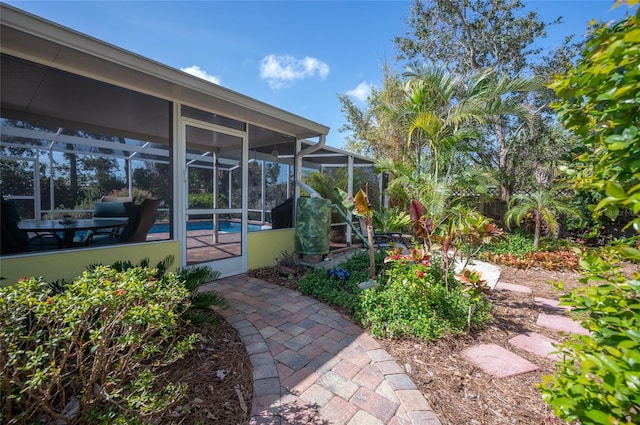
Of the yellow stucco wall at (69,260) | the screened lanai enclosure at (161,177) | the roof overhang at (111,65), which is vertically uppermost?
the roof overhang at (111,65)

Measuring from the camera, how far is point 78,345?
1545mm

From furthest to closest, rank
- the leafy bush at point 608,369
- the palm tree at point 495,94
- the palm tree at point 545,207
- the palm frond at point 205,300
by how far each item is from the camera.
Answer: the palm tree at point 545,207 < the palm tree at point 495,94 < the palm frond at point 205,300 < the leafy bush at point 608,369

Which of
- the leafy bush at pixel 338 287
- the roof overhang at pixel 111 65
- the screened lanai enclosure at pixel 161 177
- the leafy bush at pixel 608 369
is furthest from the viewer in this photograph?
the screened lanai enclosure at pixel 161 177

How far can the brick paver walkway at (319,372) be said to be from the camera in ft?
6.07

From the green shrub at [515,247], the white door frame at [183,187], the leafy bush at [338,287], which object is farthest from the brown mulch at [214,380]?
the green shrub at [515,247]

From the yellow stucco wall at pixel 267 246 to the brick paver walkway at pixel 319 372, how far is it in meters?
1.58

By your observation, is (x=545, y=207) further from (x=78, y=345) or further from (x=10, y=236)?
(x=10, y=236)

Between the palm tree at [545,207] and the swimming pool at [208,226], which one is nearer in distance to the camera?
the swimming pool at [208,226]

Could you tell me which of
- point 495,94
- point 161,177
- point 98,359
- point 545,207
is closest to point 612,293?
point 98,359

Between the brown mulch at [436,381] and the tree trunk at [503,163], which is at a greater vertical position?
the tree trunk at [503,163]

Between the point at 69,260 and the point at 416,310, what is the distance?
3.97 meters

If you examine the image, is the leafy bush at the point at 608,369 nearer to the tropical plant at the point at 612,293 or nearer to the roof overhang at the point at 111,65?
the tropical plant at the point at 612,293

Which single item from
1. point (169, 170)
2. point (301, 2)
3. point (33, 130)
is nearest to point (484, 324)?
point (169, 170)

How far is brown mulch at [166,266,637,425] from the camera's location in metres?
1.87
